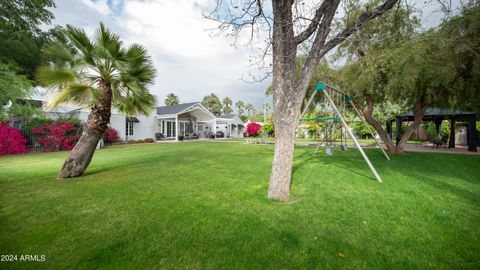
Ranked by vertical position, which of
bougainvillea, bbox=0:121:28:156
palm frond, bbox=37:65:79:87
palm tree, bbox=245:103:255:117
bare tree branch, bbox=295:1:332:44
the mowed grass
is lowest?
the mowed grass

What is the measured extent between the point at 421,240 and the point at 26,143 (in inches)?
774

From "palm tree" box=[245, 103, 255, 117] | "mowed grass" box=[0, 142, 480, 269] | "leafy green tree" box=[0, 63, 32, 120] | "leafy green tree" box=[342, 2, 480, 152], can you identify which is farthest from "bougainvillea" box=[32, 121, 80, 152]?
"palm tree" box=[245, 103, 255, 117]

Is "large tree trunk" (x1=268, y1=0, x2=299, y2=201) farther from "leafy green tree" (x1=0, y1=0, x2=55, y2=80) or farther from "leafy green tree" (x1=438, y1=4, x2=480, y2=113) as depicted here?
"leafy green tree" (x1=0, y1=0, x2=55, y2=80)

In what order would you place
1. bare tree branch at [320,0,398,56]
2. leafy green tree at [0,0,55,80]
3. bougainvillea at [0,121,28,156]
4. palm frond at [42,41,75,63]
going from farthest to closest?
bougainvillea at [0,121,28,156] < leafy green tree at [0,0,55,80] < palm frond at [42,41,75,63] < bare tree branch at [320,0,398,56]

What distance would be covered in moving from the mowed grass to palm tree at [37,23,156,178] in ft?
4.38

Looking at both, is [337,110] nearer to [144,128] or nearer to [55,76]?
[55,76]

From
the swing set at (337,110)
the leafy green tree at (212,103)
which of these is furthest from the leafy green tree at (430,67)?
the leafy green tree at (212,103)

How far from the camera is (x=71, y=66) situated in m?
6.03

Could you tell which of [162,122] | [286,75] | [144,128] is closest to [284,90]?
[286,75]

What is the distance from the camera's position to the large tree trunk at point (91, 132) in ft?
20.3

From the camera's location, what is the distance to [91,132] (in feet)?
20.5

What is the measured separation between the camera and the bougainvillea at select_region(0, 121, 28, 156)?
11.6 metres

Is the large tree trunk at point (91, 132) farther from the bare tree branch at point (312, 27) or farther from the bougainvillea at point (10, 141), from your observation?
the bougainvillea at point (10, 141)

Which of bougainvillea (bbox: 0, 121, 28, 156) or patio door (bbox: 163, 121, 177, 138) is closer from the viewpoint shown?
bougainvillea (bbox: 0, 121, 28, 156)
